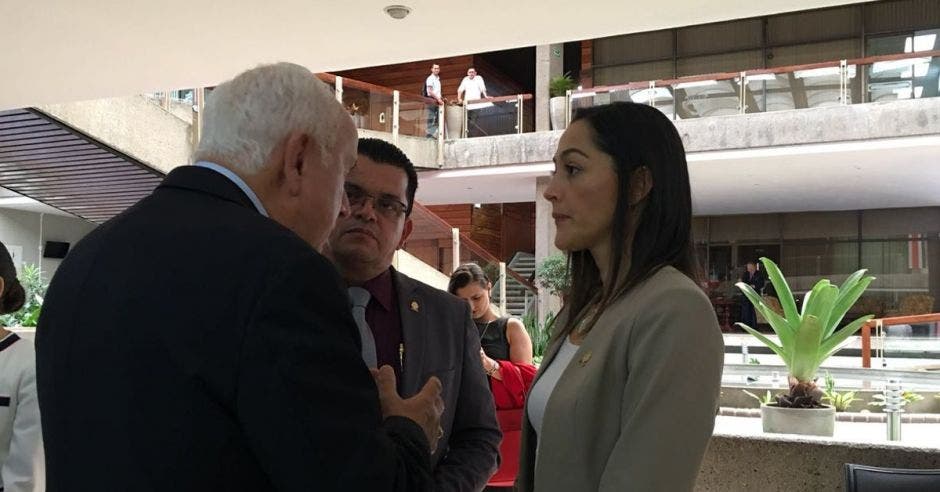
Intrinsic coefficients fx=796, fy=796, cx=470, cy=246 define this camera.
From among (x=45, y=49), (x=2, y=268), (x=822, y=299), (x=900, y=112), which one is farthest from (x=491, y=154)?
(x=2, y=268)

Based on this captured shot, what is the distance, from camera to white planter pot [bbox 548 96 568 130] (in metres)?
14.0

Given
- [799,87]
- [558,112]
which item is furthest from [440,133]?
[799,87]

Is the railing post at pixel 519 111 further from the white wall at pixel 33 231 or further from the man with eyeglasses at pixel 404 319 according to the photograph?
the man with eyeglasses at pixel 404 319

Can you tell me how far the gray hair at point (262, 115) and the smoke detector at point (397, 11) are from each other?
3.38 metres

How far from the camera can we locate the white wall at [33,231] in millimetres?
14961

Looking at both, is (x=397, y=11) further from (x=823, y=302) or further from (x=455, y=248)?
(x=455, y=248)

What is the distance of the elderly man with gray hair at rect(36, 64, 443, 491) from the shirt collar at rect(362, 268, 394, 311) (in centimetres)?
72

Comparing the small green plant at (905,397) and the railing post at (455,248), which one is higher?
the railing post at (455,248)

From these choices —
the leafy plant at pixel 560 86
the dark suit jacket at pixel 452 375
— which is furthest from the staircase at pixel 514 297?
the dark suit jacket at pixel 452 375

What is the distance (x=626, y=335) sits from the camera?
1.24m

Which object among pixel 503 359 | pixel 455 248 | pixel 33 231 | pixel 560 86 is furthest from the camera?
pixel 33 231

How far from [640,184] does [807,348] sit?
93.7 inches

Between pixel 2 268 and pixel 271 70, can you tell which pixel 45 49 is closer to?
pixel 2 268

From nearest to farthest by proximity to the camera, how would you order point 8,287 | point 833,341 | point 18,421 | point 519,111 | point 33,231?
point 18,421 < point 8,287 < point 833,341 < point 519,111 < point 33,231
